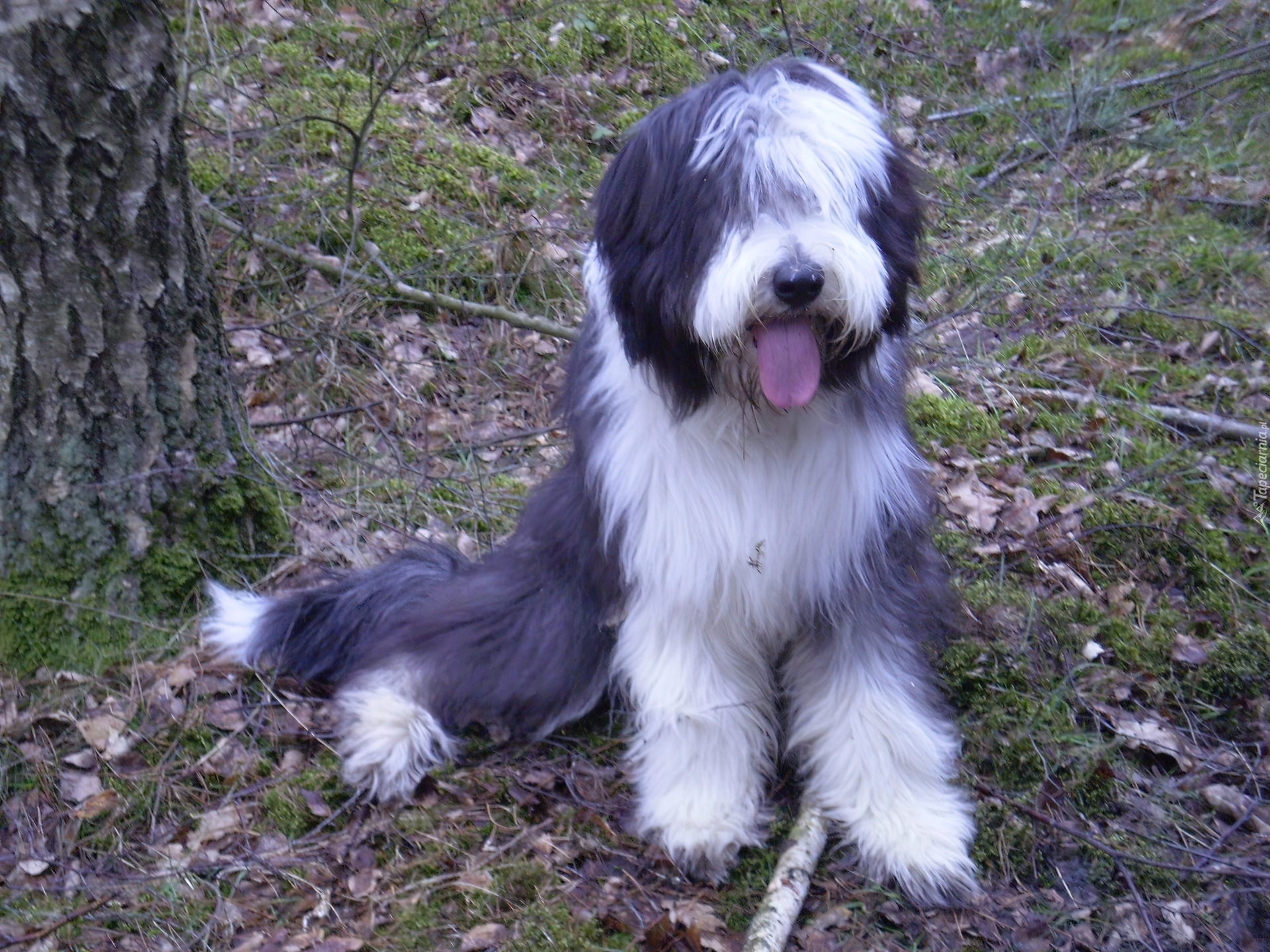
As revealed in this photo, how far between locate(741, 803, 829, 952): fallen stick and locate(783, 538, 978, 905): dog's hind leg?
0.21ft

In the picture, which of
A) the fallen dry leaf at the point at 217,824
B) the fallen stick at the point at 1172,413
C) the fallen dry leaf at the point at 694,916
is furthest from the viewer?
the fallen stick at the point at 1172,413

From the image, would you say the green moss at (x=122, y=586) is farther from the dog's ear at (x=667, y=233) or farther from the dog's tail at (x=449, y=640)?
the dog's ear at (x=667, y=233)

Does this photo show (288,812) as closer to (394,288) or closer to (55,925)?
(55,925)

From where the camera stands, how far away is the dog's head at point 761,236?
1.90 meters

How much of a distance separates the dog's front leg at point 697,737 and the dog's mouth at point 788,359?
62 cm

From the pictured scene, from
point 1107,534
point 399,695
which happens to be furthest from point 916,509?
point 399,695

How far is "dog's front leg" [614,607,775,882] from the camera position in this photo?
93.8 inches

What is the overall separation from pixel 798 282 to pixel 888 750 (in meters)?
1.11

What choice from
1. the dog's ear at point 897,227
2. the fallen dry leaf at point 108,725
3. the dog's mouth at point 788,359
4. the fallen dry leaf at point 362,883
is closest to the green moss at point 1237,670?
the dog's ear at point 897,227

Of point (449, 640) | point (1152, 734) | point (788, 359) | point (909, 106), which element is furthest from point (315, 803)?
point (909, 106)

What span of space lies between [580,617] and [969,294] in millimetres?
2545

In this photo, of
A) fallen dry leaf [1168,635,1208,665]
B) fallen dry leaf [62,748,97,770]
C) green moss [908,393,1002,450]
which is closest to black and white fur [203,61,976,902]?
fallen dry leaf [62,748,97,770]

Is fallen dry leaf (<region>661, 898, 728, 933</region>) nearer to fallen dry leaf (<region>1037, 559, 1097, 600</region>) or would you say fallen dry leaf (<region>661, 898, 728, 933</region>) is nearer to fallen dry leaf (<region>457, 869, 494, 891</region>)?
fallen dry leaf (<region>457, 869, 494, 891</region>)

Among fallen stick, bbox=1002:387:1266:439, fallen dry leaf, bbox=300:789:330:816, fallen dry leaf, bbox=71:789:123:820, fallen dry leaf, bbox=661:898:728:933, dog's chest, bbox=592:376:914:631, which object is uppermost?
dog's chest, bbox=592:376:914:631
